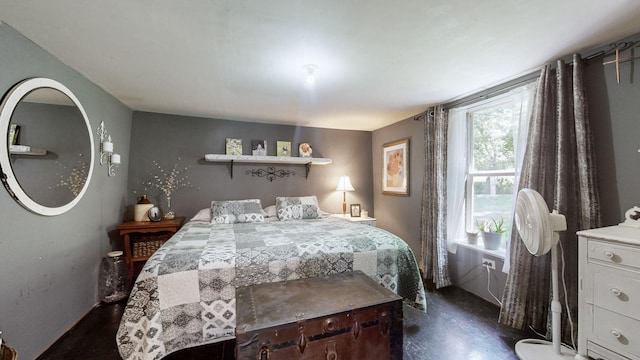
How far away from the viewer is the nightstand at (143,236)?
2.86 meters

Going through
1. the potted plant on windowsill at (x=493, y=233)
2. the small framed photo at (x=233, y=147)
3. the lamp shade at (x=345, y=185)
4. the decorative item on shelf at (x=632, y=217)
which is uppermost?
the small framed photo at (x=233, y=147)

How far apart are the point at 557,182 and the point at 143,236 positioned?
13.6 feet

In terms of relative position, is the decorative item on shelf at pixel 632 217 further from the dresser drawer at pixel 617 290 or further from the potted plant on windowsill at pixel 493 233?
the potted plant on windowsill at pixel 493 233

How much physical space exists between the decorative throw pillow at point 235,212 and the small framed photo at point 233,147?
2.70 feet

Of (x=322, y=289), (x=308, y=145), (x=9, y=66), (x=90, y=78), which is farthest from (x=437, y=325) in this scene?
(x=90, y=78)

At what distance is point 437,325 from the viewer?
2160mm

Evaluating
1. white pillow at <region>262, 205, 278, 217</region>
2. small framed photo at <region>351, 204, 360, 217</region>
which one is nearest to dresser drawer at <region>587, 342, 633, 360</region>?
small framed photo at <region>351, 204, 360, 217</region>

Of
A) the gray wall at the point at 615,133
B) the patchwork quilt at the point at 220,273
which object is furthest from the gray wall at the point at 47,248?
the gray wall at the point at 615,133

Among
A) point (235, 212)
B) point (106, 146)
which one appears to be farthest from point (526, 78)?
point (106, 146)

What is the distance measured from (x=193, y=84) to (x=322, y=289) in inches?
87.1

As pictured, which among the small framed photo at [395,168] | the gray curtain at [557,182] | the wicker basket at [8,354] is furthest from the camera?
the small framed photo at [395,168]

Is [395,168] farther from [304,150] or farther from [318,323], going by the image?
[318,323]

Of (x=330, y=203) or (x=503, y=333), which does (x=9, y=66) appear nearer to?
(x=330, y=203)

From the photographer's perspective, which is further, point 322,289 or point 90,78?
point 90,78
